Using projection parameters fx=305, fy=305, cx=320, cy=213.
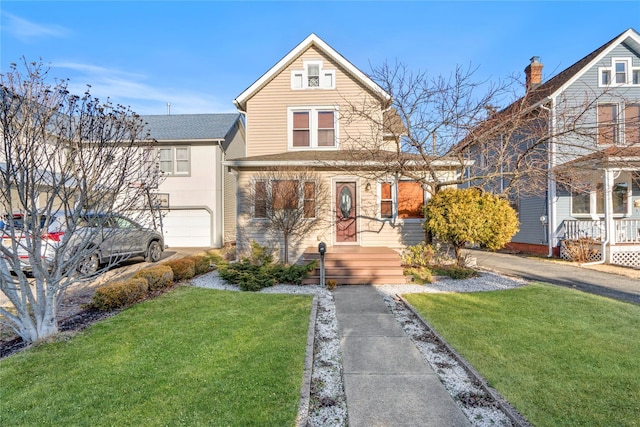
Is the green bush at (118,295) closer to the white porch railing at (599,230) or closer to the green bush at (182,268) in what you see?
the green bush at (182,268)

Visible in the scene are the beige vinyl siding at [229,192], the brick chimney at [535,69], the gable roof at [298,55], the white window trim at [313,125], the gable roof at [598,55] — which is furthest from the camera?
the beige vinyl siding at [229,192]

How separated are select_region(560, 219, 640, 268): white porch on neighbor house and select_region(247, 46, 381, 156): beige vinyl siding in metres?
10.0

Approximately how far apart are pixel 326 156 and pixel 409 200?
11.3 ft

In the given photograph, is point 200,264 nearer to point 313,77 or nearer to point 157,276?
point 157,276

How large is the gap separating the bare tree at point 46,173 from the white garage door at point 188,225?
1067 centimetres

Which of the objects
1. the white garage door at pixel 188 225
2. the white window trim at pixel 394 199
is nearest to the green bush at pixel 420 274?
the white window trim at pixel 394 199

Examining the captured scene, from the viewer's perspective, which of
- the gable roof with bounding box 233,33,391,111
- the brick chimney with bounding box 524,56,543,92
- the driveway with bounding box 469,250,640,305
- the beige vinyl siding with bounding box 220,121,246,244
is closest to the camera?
the driveway with bounding box 469,250,640,305

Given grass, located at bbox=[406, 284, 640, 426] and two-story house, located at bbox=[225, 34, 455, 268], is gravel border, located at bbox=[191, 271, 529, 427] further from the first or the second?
two-story house, located at bbox=[225, 34, 455, 268]

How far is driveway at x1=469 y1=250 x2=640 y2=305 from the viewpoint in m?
7.58

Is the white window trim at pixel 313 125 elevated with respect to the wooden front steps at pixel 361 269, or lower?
elevated

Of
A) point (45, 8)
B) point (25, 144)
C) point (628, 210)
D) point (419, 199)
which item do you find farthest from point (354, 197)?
point (628, 210)

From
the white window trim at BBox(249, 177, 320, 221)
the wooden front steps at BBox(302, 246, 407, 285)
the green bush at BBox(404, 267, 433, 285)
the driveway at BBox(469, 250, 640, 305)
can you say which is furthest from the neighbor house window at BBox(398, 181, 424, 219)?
the driveway at BBox(469, 250, 640, 305)

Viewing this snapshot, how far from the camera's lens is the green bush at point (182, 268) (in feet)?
27.1

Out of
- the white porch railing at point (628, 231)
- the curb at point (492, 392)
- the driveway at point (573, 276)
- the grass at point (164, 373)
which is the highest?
the white porch railing at point (628, 231)
